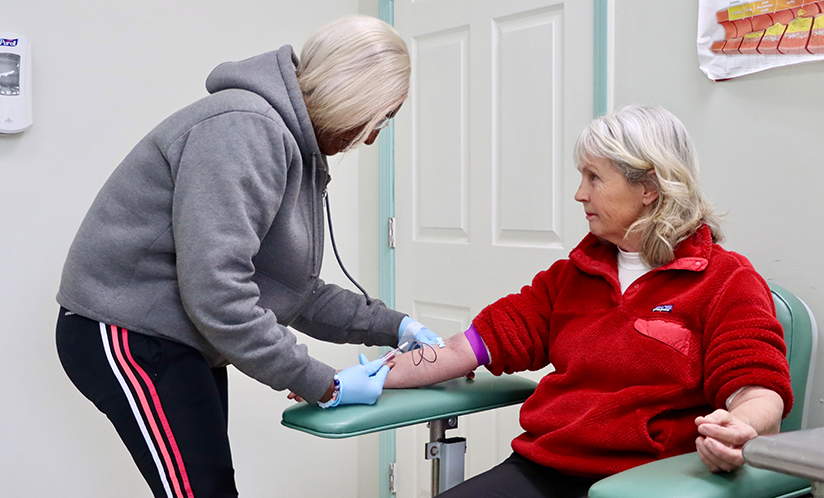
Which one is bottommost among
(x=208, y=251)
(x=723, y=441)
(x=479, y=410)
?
(x=479, y=410)

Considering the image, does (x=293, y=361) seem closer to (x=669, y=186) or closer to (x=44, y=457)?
(x=669, y=186)

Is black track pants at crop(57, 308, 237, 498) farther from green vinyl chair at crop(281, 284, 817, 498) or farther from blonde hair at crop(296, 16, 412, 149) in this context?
blonde hair at crop(296, 16, 412, 149)

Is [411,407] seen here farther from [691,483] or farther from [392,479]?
[392,479]

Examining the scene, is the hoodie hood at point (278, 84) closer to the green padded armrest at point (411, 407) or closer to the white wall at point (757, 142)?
the green padded armrest at point (411, 407)

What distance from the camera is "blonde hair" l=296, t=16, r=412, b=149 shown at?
1.16 m

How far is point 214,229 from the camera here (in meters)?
1.03

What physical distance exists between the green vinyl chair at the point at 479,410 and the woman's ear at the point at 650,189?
309 millimetres

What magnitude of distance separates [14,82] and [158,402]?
1.15 metres

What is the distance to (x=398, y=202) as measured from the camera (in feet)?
8.07

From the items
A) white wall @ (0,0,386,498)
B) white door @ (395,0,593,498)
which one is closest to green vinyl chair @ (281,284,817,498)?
white door @ (395,0,593,498)

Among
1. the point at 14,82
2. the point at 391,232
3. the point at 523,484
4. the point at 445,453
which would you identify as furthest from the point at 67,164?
the point at 523,484

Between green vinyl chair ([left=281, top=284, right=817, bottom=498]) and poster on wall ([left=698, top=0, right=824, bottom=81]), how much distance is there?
49 centimetres

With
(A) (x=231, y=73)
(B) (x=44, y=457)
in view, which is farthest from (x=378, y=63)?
(B) (x=44, y=457)

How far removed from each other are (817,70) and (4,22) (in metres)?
1.95
